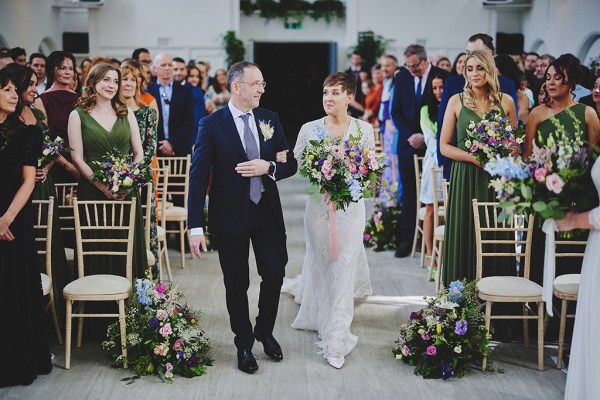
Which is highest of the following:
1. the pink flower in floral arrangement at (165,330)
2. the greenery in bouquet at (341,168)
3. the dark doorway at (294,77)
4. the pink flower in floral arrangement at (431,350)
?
the dark doorway at (294,77)

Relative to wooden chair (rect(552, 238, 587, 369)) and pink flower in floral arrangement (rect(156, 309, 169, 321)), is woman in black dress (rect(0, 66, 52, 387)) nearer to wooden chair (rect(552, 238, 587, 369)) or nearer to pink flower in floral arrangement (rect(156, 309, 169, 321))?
pink flower in floral arrangement (rect(156, 309, 169, 321))

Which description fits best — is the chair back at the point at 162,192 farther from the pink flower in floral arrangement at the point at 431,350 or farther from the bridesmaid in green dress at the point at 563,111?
the bridesmaid in green dress at the point at 563,111

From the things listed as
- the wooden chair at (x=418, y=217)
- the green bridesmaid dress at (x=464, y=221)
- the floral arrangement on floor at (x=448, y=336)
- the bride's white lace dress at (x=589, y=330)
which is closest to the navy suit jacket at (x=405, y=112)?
the wooden chair at (x=418, y=217)

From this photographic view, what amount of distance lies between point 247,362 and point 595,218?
2336 mm

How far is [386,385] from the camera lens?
4891 millimetres

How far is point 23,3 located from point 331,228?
1207 centimetres

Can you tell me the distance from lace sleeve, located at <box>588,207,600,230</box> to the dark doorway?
17.7m

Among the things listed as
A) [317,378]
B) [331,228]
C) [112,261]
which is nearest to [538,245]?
[331,228]

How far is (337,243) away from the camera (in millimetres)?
5418

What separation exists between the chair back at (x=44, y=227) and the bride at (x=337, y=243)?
5.52ft

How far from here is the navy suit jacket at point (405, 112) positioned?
835 centimetres

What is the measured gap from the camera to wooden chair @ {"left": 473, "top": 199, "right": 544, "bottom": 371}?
199 inches

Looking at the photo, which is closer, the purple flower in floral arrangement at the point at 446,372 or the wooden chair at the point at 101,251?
the purple flower in floral arrangement at the point at 446,372

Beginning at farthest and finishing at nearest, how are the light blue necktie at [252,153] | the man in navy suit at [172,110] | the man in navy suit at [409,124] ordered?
the man in navy suit at [172,110] → the man in navy suit at [409,124] → the light blue necktie at [252,153]
